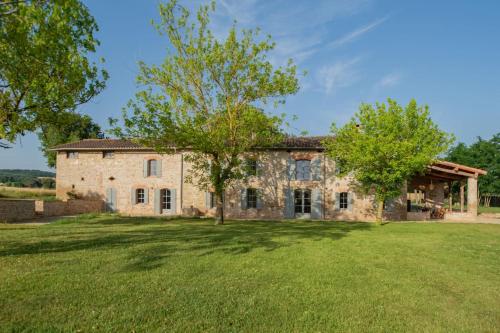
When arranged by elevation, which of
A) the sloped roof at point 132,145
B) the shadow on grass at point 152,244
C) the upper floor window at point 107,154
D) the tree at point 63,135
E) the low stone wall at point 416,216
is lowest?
the low stone wall at point 416,216

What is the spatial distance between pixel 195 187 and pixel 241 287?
1789 cm

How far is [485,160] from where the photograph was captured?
45.7 metres

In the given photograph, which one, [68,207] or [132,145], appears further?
[132,145]

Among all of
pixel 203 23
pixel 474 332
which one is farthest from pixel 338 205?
pixel 474 332

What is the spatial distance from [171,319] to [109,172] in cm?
2240

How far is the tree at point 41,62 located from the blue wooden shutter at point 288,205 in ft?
48.7

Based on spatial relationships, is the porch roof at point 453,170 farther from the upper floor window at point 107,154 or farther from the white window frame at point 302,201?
the upper floor window at point 107,154

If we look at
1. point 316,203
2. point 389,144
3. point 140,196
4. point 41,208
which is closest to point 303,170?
point 316,203

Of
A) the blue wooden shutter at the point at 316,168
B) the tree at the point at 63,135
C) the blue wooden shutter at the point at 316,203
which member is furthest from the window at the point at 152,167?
the tree at the point at 63,135

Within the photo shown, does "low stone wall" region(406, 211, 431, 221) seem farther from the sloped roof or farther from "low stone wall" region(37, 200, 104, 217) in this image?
"low stone wall" region(37, 200, 104, 217)

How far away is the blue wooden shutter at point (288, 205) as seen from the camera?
74.2 feet

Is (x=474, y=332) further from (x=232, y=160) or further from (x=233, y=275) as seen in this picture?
(x=232, y=160)

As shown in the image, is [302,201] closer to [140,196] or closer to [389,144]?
[389,144]

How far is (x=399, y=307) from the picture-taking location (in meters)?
5.30
